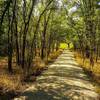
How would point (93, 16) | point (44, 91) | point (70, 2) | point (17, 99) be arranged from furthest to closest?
point (70, 2)
point (93, 16)
point (44, 91)
point (17, 99)

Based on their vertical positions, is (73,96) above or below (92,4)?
below

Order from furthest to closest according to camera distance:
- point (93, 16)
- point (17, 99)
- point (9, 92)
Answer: point (93, 16), point (9, 92), point (17, 99)

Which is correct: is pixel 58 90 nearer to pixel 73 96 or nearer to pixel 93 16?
pixel 73 96

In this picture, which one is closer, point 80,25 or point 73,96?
point 73,96

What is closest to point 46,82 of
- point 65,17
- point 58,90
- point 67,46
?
point 58,90

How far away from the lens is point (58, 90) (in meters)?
14.7

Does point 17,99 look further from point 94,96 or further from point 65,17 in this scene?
point 65,17

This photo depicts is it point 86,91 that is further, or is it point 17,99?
point 86,91

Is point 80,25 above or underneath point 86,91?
above

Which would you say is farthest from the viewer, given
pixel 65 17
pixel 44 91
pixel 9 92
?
pixel 65 17

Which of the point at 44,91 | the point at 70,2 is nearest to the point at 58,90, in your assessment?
the point at 44,91

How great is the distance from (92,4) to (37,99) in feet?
54.1

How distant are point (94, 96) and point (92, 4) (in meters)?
15.0

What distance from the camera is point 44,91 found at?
1426 cm
